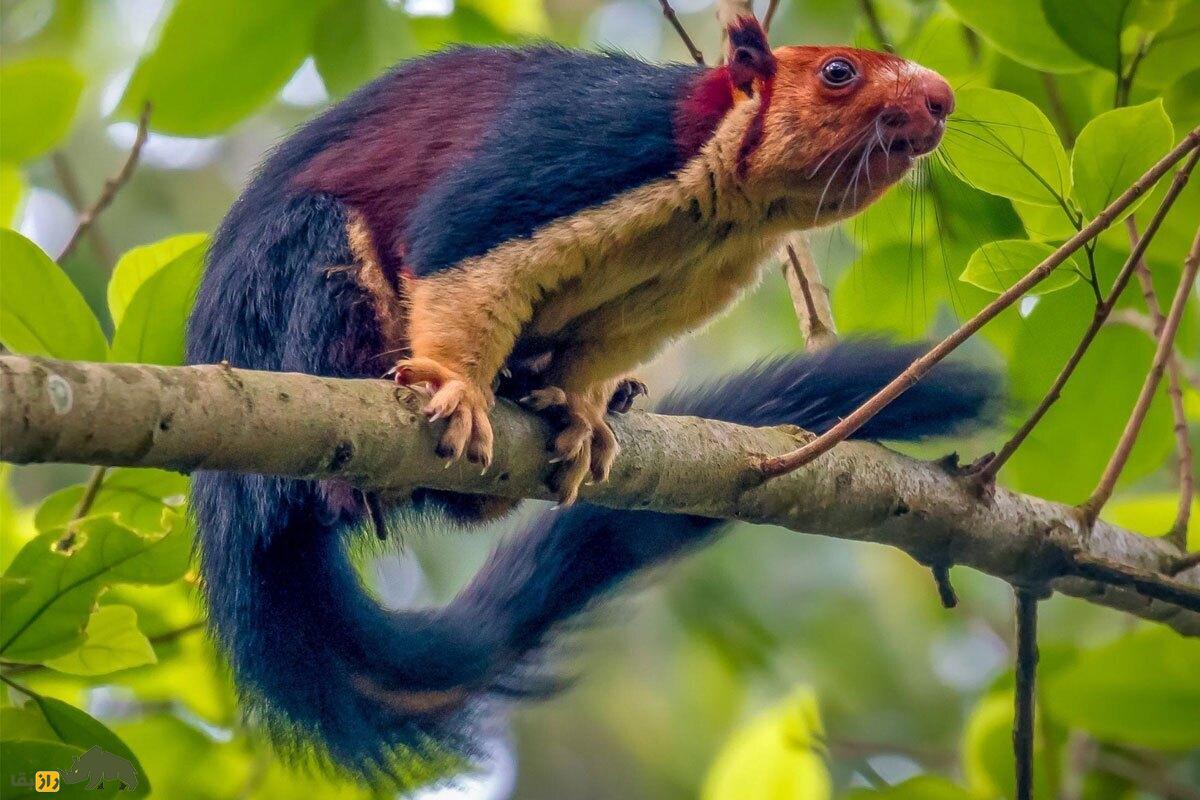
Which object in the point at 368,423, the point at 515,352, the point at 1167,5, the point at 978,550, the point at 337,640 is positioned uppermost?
the point at 1167,5

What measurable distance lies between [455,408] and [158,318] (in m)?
0.82

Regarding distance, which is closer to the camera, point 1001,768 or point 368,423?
point 368,423

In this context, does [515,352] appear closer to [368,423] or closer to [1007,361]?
[368,423]

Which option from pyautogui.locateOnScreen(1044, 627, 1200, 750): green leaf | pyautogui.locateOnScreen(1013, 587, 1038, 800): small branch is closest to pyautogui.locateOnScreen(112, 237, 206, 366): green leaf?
pyautogui.locateOnScreen(1013, 587, 1038, 800): small branch

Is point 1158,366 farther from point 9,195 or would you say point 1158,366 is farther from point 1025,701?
point 9,195

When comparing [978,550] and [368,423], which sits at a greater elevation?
[368,423]

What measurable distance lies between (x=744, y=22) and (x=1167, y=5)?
84 centimetres

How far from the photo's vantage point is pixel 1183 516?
106 inches

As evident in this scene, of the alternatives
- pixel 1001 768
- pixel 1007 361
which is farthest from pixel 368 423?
pixel 1001 768

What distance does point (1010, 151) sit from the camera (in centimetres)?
226

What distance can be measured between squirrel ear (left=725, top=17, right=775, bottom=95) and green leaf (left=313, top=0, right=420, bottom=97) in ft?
3.12

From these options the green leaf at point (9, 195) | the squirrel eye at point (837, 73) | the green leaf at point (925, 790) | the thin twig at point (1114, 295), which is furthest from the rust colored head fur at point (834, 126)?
the green leaf at point (9, 195)

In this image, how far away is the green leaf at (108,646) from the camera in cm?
222

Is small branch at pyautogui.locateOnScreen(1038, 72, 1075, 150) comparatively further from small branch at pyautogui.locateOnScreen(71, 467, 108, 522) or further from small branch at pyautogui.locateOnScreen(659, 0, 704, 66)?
small branch at pyautogui.locateOnScreen(71, 467, 108, 522)
